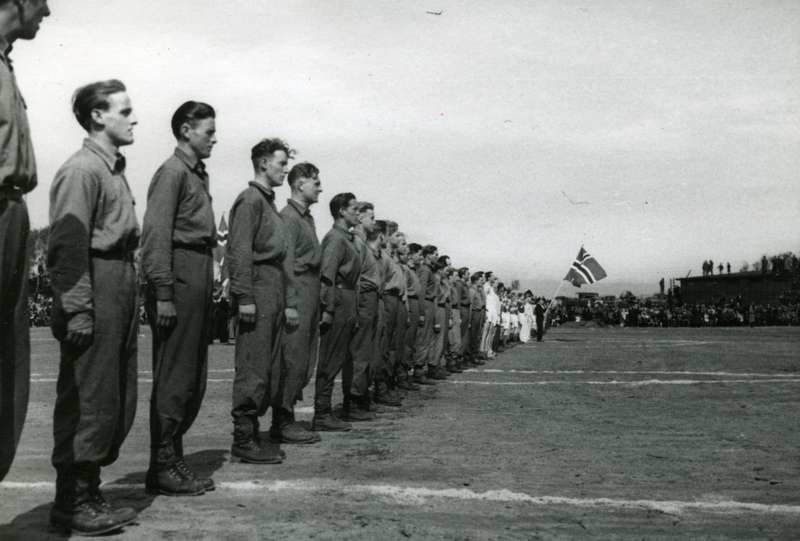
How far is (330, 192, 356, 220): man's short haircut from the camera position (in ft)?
30.6

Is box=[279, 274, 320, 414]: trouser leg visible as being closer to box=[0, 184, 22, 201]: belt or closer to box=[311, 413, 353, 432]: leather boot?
box=[311, 413, 353, 432]: leather boot

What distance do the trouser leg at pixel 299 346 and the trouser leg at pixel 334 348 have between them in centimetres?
88

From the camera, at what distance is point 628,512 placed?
496cm

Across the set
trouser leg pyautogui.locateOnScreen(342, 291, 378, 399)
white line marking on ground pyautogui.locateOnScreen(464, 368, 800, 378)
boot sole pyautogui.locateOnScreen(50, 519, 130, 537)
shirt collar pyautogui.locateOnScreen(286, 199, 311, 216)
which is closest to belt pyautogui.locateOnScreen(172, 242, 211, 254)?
boot sole pyautogui.locateOnScreen(50, 519, 130, 537)

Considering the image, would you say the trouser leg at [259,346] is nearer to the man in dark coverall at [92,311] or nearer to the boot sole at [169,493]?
the boot sole at [169,493]

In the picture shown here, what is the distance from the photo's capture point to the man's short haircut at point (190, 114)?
580cm

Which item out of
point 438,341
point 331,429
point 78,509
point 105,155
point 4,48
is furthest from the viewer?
point 438,341

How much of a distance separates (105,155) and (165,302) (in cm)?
96

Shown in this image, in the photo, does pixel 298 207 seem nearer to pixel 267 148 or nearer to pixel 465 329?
pixel 267 148

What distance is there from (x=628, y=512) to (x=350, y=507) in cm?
149

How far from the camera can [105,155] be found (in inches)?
191

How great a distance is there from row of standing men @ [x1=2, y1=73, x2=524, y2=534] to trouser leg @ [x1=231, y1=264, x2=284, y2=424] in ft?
0.03

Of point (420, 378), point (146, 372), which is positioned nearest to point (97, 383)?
point (420, 378)

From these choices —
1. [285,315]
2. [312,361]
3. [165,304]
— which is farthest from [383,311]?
[165,304]
